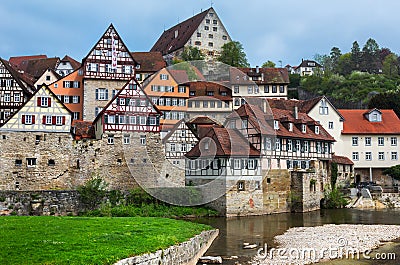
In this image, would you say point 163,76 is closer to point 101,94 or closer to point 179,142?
point 101,94

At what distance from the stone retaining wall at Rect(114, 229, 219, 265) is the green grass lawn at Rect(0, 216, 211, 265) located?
22 cm

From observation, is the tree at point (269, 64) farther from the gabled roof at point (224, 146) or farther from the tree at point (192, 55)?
the gabled roof at point (224, 146)

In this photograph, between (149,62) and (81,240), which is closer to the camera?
(81,240)

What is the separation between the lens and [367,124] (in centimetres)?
5528

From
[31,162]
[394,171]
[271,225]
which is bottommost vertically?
[271,225]

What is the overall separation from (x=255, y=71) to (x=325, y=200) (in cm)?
2679

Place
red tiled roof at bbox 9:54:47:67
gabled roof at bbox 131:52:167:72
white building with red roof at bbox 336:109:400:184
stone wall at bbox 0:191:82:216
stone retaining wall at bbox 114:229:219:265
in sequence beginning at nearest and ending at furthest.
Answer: stone retaining wall at bbox 114:229:219:265
stone wall at bbox 0:191:82:216
white building with red roof at bbox 336:109:400:184
gabled roof at bbox 131:52:167:72
red tiled roof at bbox 9:54:47:67

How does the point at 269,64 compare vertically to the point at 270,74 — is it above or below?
above

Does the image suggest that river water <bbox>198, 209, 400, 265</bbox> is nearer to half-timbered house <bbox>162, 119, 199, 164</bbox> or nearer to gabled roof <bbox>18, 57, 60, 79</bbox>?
half-timbered house <bbox>162, 119, 199, 164</bbox>

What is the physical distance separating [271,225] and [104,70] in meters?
24.0

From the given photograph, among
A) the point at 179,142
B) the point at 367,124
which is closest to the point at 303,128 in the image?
the point at 179,142

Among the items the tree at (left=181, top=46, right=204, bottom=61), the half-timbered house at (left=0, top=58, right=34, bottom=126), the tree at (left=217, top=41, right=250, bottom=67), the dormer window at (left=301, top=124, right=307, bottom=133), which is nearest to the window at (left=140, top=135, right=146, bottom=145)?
the half-timbered house at (left=0, top=58, right=34, bottom=126)

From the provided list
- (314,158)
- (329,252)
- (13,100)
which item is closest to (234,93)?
(314,158)

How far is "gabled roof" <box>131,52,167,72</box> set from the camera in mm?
61188
